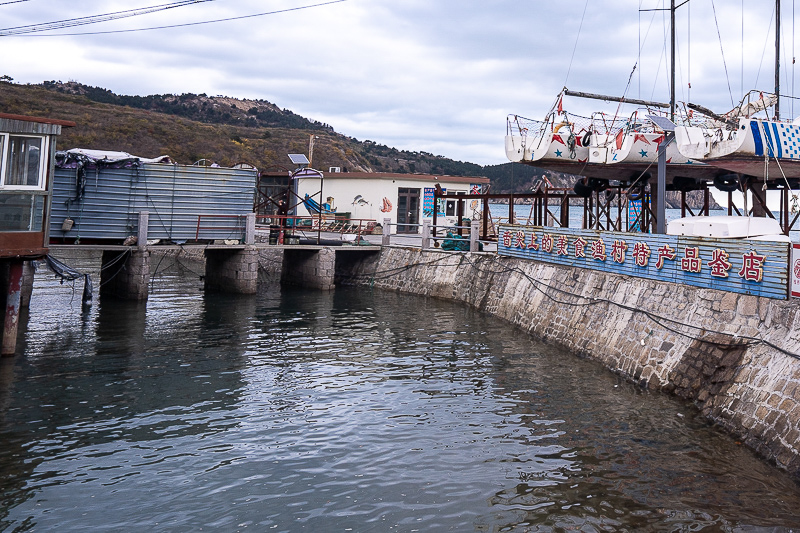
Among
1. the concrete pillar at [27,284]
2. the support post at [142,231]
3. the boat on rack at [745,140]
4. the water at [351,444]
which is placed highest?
the boat on rack at [745,140]

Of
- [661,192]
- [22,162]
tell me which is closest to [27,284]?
[22,162]

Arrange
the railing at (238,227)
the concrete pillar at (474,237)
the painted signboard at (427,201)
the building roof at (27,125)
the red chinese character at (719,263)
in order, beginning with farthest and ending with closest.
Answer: the painted signboard at (427,201) → the concrete pillar at (474,237) → the railing at (238,227) → the building roof at (27,125) → the red chinese character at (719,263)

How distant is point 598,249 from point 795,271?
7.64 meters

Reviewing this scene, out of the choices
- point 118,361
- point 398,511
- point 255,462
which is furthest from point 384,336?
point 398,511

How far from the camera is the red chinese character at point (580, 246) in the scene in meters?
20.9

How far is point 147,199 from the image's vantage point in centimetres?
2644

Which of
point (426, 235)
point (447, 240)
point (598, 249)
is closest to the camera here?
point (598, 249)

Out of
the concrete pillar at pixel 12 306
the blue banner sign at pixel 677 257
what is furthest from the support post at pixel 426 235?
the concrete pillar at pixel 12 306

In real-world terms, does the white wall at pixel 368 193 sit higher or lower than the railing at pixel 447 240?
higher

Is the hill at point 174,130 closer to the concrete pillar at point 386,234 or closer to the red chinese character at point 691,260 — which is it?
the concrete pillar at point 386,234

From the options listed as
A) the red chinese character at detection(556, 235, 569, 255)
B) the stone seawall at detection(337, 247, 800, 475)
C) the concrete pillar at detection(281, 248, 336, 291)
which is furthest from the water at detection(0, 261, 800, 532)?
the concrete pillar at detection(281, 248, 336, 291)

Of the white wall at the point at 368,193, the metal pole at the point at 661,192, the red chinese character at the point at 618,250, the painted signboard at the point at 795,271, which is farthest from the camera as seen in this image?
the white wall at the point at 368,193

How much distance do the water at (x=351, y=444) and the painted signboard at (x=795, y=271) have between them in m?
3.03

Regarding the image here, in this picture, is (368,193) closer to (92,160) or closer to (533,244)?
(533,244)
